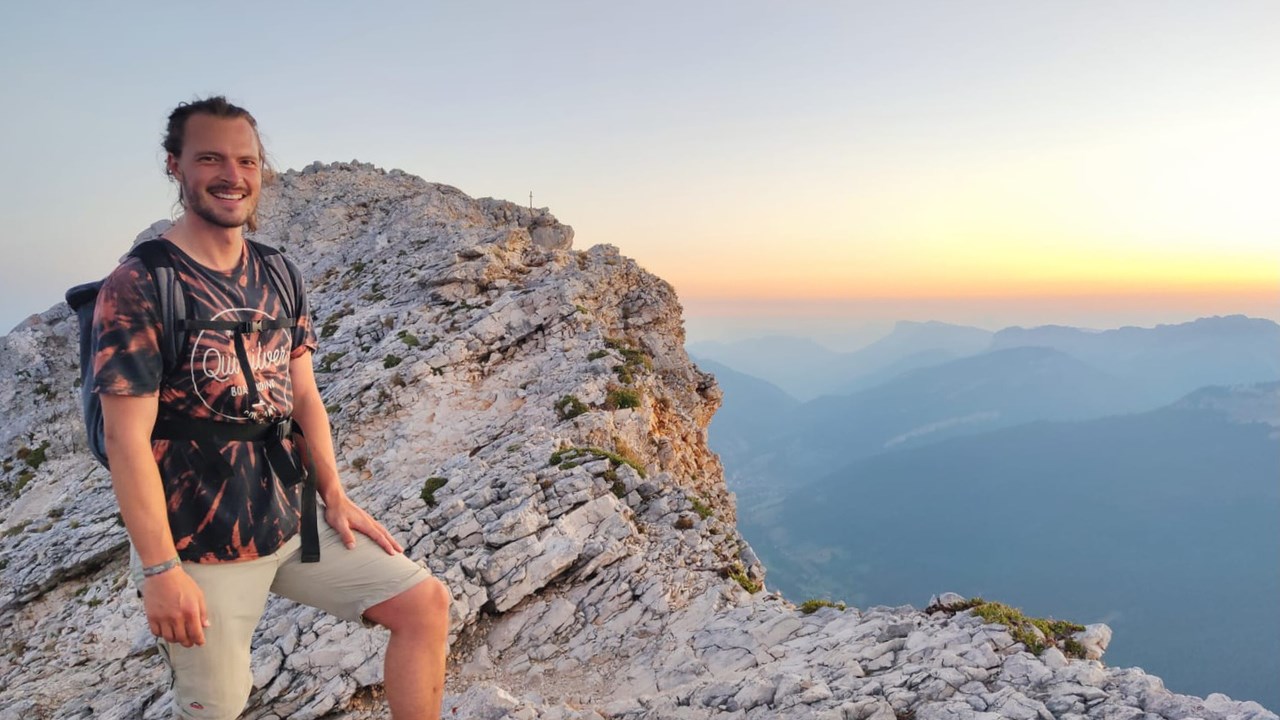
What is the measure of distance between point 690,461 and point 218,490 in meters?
21.2

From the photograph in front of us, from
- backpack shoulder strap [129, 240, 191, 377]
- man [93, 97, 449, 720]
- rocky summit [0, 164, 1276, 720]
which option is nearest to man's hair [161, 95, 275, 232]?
man [93, 97, 449, 720]

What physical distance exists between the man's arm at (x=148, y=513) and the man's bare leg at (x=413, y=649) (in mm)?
1346

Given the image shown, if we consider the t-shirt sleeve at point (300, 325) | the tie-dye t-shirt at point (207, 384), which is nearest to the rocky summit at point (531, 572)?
the tie-dye t-shirt at point (207, 384)

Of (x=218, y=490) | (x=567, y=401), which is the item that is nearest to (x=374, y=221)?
(x=567, y=401)

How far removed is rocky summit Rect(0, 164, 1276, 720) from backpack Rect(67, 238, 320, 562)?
5.30m

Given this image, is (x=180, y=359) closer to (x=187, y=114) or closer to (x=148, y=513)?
(x=148, y=513)

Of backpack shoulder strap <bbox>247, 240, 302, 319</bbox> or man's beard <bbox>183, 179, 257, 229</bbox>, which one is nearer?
man's beard <bbox>183, 179, 257, 229</bbox>

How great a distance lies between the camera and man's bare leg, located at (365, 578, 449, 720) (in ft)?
17.5

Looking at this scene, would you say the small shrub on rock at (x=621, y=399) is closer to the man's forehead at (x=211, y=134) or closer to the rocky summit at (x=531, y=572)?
the rocky summit at (x=531, y=572)

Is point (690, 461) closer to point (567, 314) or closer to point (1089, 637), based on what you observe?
point (567, 314)

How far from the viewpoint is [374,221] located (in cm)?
4481

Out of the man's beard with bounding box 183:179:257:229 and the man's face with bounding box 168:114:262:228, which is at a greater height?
the man's face with bounding box 168:114:262:228

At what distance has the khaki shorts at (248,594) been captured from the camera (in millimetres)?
4746

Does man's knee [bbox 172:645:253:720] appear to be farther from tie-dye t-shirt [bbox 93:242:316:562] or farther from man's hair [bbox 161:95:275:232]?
man's hair [bbox 161:95:275:232]
